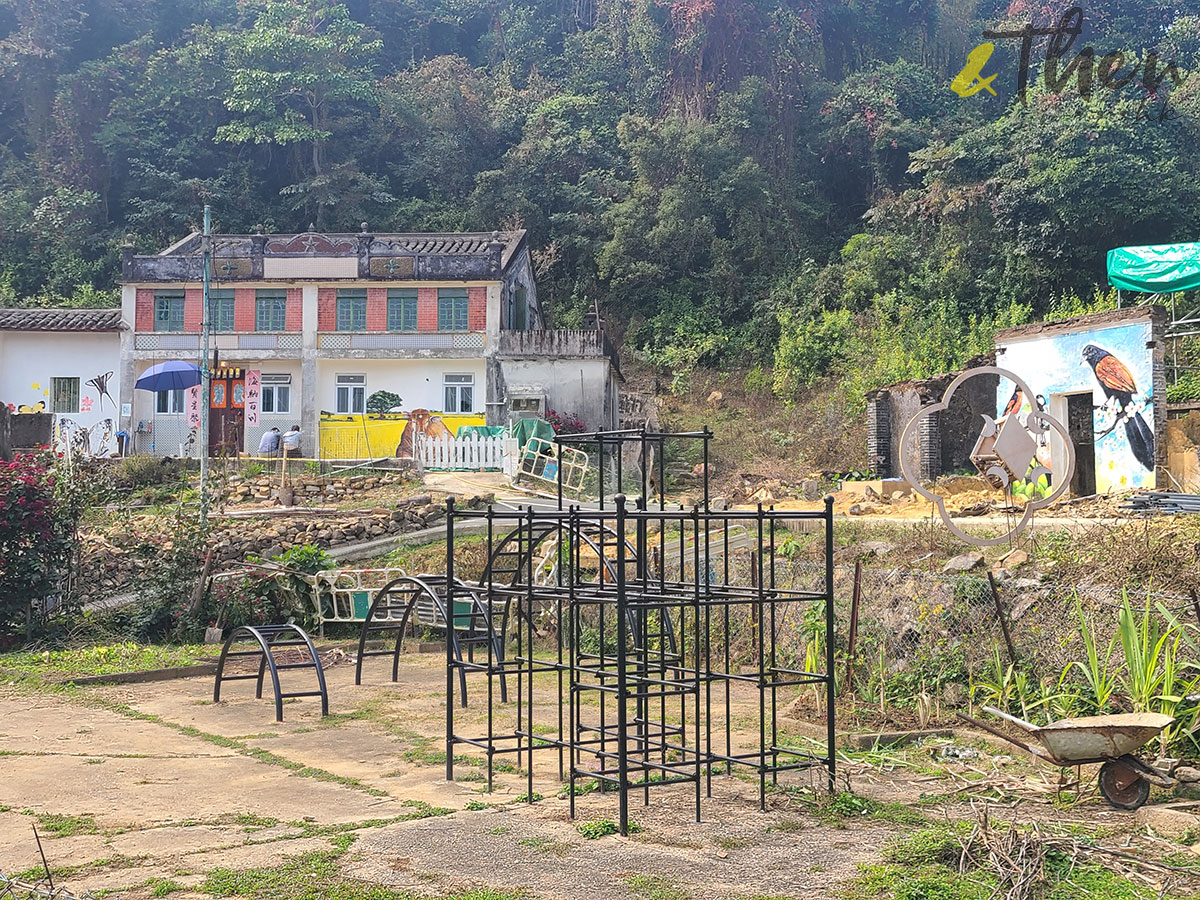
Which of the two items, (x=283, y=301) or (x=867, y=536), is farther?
(x=283, y=301)

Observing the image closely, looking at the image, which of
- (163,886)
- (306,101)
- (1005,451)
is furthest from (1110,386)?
(306,101)

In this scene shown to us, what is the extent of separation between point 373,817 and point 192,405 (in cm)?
2659

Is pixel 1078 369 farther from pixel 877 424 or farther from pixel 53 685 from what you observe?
pixel 53 685

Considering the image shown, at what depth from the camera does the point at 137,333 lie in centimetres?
3209

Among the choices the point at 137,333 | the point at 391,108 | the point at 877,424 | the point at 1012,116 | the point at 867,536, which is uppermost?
the point at 391,108

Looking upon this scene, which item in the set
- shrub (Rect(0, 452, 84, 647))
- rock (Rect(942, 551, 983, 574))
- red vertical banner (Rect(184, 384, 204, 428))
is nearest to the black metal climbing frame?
rock (Rect(942, 551, 983, 574))

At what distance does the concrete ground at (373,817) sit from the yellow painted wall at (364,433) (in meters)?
19.9

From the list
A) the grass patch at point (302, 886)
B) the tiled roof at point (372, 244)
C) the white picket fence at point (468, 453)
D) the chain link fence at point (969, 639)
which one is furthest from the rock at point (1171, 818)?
the tiled roof at point (372, 244)

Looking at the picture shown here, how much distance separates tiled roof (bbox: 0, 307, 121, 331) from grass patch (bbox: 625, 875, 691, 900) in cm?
3011

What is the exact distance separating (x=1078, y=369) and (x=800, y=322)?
58.8ft

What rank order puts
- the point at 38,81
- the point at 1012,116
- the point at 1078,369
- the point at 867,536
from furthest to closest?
the point at 38,81
the point at 1012,116
the point at 1078,369
the point at 867,536

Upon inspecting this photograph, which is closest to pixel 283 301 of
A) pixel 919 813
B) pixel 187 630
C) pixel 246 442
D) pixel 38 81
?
pixel 246 442

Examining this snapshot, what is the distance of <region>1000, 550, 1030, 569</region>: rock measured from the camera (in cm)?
1282

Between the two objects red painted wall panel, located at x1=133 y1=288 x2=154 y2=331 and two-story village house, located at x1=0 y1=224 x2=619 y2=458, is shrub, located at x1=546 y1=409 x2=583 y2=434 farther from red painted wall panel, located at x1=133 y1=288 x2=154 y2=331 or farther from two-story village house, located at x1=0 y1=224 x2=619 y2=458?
red painted wall panel, located at x1=133 y1=288 x2=154 y2=331
